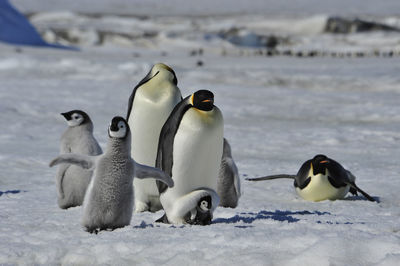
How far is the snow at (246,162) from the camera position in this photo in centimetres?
305

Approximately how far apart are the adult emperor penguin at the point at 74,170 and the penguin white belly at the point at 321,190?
5.32 ft

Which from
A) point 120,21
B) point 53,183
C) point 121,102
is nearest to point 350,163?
point 53,183

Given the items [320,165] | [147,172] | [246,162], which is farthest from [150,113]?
[246,162]

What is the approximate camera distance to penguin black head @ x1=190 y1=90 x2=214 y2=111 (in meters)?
3.83

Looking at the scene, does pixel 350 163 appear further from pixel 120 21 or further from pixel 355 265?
pixel 120 21

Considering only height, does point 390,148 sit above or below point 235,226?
below

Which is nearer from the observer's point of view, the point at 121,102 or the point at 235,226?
the point at 235,226

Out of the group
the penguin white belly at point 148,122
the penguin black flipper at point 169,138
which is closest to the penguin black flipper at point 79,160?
the penguin black flipper at point 169,138

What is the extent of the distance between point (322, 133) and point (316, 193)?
4.10 m

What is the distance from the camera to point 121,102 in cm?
1276

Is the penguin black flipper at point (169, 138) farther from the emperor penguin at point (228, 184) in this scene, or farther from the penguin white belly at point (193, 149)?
the emperor penguin at point (228, 184)

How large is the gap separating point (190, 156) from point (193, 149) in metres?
0.04

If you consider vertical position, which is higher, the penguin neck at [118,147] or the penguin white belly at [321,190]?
the penguin neck at [118,147]

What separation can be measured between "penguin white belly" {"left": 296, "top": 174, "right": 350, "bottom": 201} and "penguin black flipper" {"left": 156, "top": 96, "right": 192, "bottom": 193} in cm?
154
